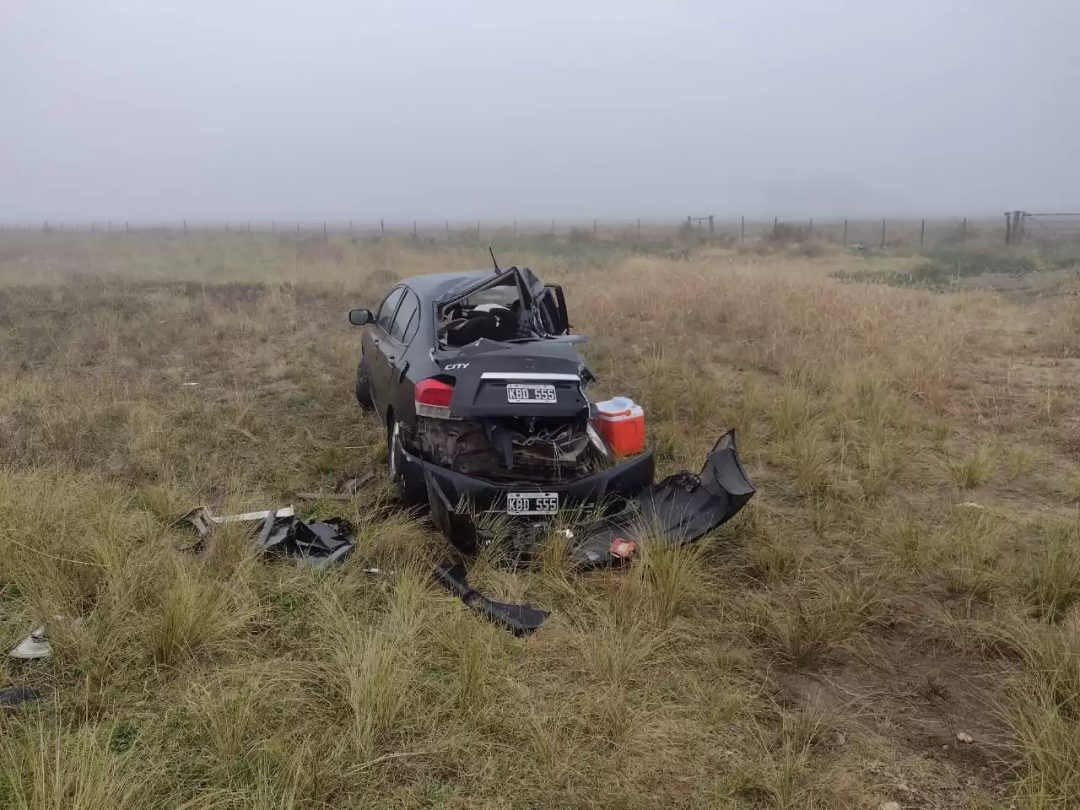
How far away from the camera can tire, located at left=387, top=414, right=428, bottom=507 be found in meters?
4.62

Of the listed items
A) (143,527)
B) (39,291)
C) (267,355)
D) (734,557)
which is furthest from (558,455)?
(39,291)

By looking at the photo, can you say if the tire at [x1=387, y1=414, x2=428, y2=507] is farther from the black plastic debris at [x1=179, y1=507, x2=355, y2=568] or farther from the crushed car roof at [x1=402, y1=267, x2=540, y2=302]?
the crushed car roof at [x1=402, y1=267, x2=540, y2=302]

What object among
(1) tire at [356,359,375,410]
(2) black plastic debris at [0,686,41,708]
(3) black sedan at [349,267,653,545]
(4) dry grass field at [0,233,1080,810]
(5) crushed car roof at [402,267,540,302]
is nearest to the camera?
(4) dry grass field at [0,233,1080,810]

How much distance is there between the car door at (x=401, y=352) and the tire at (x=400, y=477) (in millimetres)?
164

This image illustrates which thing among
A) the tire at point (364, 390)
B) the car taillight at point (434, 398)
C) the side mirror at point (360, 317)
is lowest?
the tire at point (364, 390)

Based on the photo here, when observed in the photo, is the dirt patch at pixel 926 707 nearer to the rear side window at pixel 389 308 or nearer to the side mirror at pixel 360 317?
the rear side window at pixel 389 308

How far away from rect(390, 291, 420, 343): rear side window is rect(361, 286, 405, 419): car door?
11cm

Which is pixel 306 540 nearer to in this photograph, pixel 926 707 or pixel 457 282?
pixel 457 282

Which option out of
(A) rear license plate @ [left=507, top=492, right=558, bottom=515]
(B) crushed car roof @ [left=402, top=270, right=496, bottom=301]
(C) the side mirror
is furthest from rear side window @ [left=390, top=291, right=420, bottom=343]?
(A) rear license plate @ [left=507, top=492, right=558, bottom=515]

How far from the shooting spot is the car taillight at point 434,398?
449 centimetres

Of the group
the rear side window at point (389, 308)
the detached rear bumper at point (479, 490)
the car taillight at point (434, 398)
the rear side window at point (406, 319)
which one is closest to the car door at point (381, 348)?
the rear side window at point (389, 308)

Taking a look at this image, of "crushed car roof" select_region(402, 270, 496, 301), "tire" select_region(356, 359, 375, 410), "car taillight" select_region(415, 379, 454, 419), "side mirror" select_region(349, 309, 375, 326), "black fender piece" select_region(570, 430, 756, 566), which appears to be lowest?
"black fender piece" select_region(570, 430, 756, 566)

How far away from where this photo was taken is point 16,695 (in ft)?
9.55

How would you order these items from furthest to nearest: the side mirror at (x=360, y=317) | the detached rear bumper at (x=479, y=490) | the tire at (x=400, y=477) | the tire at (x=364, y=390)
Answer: the tire at (x=364, y=390), the side mirror at (x=360, y=317), the tire at (x=400, y=477), the detached rear bumper at (x=479, y=490)
